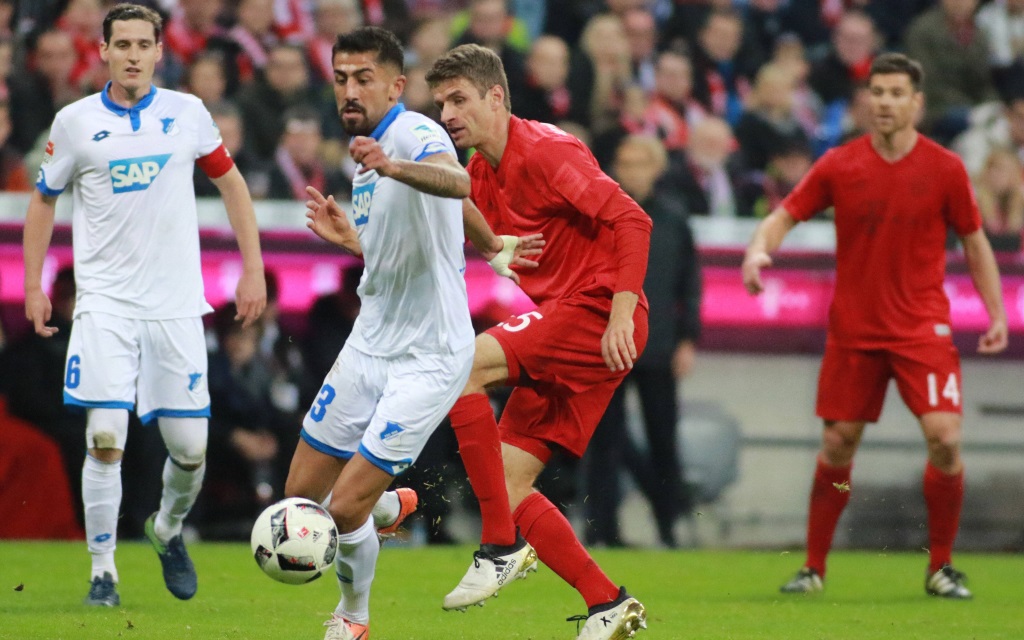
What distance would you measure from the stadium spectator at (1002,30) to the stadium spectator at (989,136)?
1.05 metres

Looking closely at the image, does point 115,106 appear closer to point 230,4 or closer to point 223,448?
point 223,448

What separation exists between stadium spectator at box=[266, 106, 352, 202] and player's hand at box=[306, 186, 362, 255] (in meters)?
5.45

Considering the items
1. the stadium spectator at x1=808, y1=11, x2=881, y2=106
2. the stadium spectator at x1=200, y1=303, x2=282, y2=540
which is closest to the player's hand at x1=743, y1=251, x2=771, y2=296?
the stadium spectator at x1=200, y1=303, x2=282, y2=540

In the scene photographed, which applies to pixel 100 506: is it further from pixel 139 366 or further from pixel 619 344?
pixel 619 344

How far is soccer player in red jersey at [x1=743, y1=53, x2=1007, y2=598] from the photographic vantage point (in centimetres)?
807

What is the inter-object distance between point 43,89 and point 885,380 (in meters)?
6.54

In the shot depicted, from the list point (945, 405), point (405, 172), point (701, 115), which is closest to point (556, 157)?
point (405, 172)

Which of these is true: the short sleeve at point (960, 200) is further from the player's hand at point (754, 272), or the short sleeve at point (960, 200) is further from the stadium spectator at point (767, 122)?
→ the stadium spectator at point (767, 122)

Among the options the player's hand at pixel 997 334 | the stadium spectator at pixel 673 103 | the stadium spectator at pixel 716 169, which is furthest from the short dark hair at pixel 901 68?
the stadium spectator at pixel 673 103

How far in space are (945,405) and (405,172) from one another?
404 centimetres

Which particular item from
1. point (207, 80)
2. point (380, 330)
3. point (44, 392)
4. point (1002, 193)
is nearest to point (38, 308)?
point (380, 330)

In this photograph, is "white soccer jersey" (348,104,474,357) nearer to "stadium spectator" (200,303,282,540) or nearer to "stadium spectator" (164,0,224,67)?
"stadium spectator" (200,303,282,540)

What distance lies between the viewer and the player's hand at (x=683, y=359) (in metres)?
10.5

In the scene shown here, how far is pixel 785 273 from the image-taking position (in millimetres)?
10844
